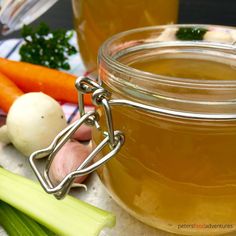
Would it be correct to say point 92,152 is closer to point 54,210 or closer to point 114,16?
point 54,210

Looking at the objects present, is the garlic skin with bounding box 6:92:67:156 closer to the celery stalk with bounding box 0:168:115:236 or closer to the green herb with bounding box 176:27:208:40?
the celery stalk with bounding box 0:168:115:236

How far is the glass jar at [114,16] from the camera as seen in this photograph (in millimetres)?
894

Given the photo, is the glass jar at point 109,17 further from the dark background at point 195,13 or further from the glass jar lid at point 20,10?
the dark background at point 195,13

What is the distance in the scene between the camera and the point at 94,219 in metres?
0.52

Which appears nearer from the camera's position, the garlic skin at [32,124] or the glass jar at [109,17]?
the garlic skin at [32,124]

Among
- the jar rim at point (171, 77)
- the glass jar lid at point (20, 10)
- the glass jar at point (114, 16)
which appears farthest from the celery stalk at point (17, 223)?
the glass jar lid at point (20, 10)

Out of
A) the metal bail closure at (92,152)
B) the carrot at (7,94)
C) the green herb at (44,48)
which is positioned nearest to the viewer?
the metal bail closure at (92,152)

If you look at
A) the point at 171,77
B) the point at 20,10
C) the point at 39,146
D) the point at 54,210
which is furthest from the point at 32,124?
the point at 20,10

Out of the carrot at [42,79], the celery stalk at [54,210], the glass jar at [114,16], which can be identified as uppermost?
the glass jar at [114,16]

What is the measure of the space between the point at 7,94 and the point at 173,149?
532mm

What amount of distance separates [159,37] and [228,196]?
291 mm

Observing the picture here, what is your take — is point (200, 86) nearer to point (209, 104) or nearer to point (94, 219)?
point (209, 104)

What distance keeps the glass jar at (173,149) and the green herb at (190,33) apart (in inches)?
6.1

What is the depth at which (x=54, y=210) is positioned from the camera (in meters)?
0.55
